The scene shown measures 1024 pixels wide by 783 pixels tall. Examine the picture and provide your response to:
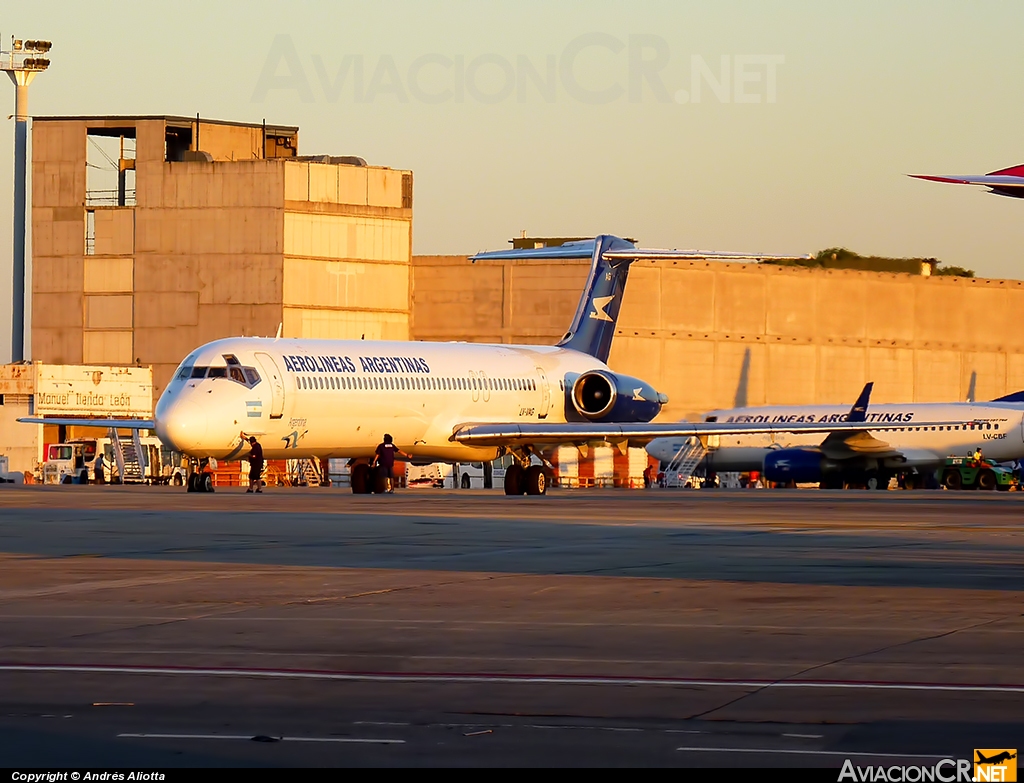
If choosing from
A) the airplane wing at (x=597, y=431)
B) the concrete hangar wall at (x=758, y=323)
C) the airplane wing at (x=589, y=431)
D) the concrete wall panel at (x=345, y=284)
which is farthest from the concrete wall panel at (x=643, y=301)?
the airplane wing at (x=589, y=431)

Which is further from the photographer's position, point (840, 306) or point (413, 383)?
point (840, 306)

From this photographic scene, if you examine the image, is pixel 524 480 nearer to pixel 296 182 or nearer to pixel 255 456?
pixel 255 456

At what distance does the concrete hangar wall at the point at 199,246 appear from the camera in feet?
311

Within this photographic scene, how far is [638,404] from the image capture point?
48.8 m

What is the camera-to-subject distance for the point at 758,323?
101188 mm

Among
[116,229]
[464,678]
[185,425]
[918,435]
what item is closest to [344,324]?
[116,229]

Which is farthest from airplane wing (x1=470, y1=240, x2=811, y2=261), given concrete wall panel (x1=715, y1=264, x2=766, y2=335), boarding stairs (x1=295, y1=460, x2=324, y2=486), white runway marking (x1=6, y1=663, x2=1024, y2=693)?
concrete wall panel (x1=715, y1=264, x2=766, y2=335)

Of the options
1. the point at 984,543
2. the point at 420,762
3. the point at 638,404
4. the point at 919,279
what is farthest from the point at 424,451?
the point at 919,279

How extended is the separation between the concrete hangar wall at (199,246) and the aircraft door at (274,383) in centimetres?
5486

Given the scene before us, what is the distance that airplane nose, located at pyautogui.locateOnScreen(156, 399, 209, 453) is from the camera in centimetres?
3738

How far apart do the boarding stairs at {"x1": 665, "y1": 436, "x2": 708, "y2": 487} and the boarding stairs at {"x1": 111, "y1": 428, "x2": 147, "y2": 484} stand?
23935 mm

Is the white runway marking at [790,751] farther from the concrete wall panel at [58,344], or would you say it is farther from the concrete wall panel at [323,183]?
the concrete wall panel at [58,344]

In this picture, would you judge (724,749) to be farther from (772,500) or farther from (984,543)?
(772,500)

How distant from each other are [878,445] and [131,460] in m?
31.8
